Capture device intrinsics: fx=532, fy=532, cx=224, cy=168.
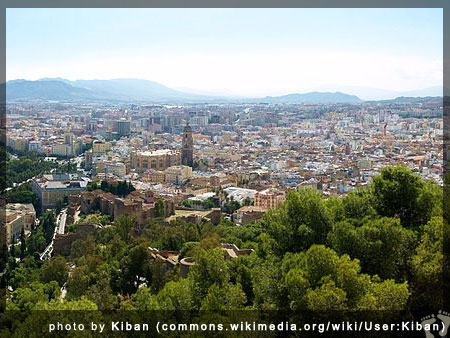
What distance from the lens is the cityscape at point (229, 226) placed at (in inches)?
133

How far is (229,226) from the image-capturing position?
9.65 meters

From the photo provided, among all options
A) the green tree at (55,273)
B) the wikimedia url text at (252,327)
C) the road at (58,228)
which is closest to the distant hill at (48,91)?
the road at (58,228)

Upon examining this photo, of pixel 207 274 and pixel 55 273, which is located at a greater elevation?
pixel 207 274

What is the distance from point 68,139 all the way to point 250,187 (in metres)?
13.3

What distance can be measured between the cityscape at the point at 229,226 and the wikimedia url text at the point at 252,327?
6 centimetres

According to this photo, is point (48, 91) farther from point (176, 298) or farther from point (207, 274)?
point (176, 298)

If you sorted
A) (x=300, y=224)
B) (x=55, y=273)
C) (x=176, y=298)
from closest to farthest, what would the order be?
(x=176, y=298)
(x=300, y=224)
(x=55, y=273)

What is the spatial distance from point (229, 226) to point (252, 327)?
6.58 meters

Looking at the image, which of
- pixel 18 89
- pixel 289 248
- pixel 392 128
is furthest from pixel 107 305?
pixel 18 89

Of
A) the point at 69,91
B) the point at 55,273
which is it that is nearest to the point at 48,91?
the point at 69,91

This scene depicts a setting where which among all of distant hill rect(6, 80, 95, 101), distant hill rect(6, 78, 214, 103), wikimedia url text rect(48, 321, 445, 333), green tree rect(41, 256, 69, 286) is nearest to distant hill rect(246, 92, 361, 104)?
distant hill rect(6, 78, 214, 103)

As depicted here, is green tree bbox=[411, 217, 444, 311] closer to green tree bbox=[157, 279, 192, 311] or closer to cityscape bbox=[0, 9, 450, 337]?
cityscape bbox=[0, 9, 450, 337]

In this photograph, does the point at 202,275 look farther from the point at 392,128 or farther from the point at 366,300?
the point at 392,128

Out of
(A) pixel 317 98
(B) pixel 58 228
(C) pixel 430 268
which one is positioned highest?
(A) pixel 317 98
